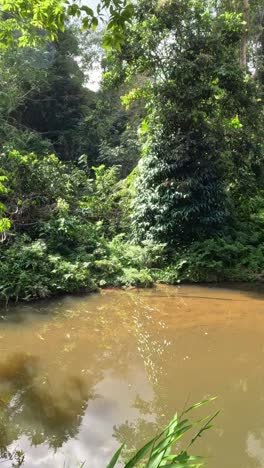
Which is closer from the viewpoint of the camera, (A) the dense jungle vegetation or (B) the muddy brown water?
(B) the muddy brown water

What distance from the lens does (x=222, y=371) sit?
383 cm

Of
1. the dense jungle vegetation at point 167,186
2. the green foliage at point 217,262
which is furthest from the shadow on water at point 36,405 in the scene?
the green foliage at point 217,262

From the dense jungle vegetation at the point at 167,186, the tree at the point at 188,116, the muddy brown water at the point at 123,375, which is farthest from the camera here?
the tree at the point at 188,116

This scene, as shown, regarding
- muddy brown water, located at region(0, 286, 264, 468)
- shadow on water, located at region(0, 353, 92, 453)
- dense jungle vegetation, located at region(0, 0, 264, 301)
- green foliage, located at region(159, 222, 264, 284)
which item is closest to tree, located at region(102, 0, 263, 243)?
dense jungle vegetation, located at region(0, 0, 264, 301)

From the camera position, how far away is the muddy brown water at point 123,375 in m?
2.73

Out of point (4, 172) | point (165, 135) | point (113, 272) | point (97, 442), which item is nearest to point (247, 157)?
point (165, 135)

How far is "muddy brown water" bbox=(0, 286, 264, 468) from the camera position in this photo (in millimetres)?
2727

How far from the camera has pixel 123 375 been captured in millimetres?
3900

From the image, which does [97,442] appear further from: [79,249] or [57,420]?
[79,249]

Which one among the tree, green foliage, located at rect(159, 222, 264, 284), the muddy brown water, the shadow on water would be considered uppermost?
the tree

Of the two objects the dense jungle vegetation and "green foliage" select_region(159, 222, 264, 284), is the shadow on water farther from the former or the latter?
"green foliage" select_region(159, 222, 264, 284)

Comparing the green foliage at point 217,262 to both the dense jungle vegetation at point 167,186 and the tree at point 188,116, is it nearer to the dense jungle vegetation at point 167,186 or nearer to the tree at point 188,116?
the dense jungle vegetation at point 167,186

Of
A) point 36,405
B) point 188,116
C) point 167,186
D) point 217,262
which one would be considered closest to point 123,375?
point 36,405

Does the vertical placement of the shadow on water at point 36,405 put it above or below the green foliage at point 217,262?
below
